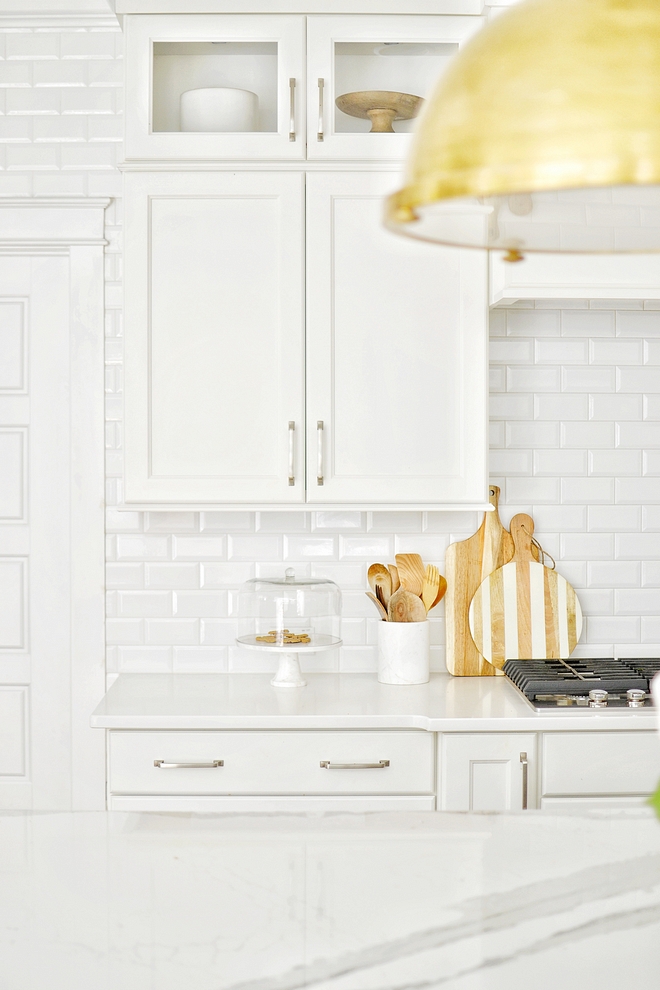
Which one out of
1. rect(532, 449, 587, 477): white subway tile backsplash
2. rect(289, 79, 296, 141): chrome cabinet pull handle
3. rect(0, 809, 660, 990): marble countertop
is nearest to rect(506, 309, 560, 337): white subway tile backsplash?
rect(532, 449, 587, 477): white subway tile backsplash

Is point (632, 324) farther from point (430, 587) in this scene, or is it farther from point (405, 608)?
point (405, 608)

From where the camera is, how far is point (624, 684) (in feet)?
8.27

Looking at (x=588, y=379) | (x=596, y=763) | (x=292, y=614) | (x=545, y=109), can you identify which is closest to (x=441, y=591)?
(x=292, y=614)

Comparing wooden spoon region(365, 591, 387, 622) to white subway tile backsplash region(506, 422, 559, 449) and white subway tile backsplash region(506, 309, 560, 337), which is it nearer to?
white subway tile backsplash region(506, 422, 559, 449)

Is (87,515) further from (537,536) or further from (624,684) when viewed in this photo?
(624,684)

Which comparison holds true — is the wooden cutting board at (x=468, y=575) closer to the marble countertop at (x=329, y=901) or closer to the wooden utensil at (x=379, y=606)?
the wooden utensil at (x=379, y=606)

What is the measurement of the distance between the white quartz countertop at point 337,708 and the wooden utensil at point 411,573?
288 mm

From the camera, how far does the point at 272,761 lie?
2393 millimetres

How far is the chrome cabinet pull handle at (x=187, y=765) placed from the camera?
2.37m

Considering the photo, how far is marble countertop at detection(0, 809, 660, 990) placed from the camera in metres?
1.01

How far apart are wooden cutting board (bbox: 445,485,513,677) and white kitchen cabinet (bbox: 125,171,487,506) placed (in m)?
0.39

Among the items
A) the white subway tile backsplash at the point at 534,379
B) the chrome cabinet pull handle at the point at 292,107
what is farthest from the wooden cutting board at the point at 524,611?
the chrome cabinet pull handle at the point at 292,107

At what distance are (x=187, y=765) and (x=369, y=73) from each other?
1.90 m

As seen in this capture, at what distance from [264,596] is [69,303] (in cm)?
109
